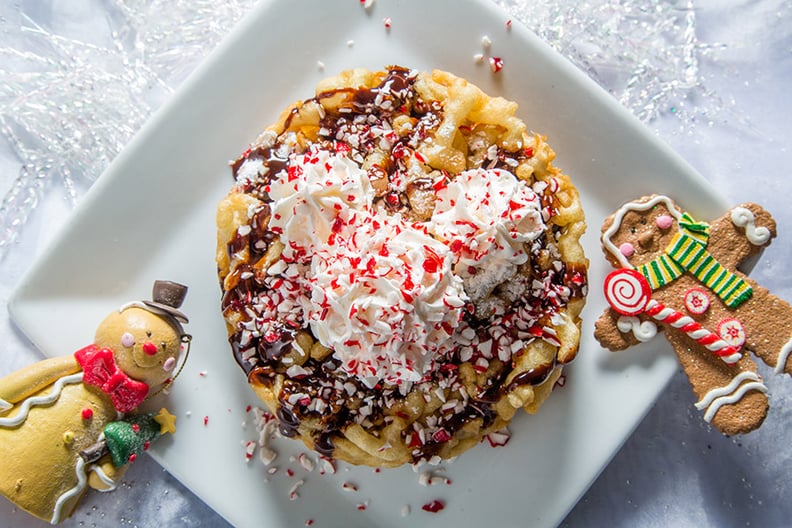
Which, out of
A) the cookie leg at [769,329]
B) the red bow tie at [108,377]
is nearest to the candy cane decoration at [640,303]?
the cookie leg at [769,329]

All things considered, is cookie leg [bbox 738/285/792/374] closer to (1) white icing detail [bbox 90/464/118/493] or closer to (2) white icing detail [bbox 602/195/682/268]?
(2) white icing detail [bbox 602/195/682/268]

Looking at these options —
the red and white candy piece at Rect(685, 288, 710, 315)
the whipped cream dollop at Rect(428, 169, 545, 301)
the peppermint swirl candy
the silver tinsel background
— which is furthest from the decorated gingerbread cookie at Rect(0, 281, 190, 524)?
the red and white candy piece at Rect(685, 288, 710, 315)

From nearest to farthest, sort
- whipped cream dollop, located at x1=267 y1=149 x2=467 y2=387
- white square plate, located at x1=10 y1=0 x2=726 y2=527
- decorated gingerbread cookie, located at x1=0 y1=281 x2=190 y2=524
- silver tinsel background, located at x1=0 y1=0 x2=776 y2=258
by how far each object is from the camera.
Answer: whipped cream dollop, located at x1=267 y1=149 x2=467 y2=387, decorated gingerbread cookie, located at x1=0 y1=281 x2=190 y2=524, white square plate, located at x1=10 y1=0 x2=726 y2=527, silver tinsel background, located at x1=0 y1=0 x2=776 y2=258

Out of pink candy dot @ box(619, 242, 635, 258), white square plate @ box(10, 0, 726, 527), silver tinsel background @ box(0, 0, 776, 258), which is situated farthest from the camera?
silver tinsel background @ box(0, 0, 776, 258)

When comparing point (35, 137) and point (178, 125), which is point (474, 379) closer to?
point (178, 125)

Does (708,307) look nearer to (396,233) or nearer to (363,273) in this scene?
(396,233)

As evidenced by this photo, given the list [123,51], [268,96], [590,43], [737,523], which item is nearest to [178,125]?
[268,96]

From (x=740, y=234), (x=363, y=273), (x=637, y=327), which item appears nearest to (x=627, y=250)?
(x=637, y=327)
